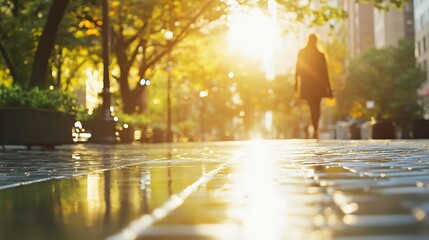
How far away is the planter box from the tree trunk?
256 centimetres

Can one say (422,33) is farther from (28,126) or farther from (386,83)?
(28,126)

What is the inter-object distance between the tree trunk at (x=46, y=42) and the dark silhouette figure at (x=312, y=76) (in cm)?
588

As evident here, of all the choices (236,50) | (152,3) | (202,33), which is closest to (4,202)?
(152,3)

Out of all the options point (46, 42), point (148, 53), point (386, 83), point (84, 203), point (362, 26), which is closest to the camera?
point (84, 203)

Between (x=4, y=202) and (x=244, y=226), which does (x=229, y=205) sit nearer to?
(x=244, y=226)

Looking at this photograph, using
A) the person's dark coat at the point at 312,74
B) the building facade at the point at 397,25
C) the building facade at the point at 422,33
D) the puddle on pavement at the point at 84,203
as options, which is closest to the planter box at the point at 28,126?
the person's dark coat at the point at 312,74

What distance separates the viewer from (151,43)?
38094mm

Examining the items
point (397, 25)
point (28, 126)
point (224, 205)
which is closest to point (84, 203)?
point (224, 205)

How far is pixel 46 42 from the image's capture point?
20812 millimetres

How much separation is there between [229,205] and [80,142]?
19.4m

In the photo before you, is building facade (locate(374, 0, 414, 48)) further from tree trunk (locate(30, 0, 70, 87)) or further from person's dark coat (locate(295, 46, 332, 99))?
tree trunk (locate(30, 0, 70, 87))

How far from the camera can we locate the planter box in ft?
55.3

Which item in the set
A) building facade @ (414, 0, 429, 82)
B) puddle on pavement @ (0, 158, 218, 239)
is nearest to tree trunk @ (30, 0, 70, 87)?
puddle on pavement @ (0, 158, 218, 239)

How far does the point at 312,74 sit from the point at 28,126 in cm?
734
